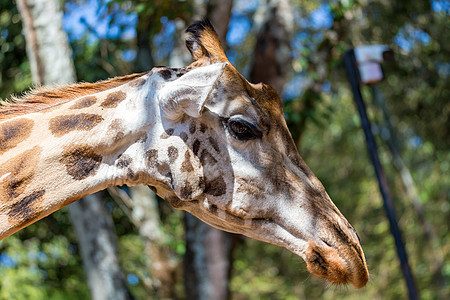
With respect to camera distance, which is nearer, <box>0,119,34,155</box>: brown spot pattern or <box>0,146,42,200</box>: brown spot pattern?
<box>0,146,42,200</box>: brown spot pattern

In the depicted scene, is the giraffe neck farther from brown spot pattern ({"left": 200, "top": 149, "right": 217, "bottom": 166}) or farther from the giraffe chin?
the giraffe chin

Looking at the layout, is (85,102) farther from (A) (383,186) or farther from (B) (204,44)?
(A) (383,186)

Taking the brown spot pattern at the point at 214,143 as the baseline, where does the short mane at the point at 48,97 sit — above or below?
above

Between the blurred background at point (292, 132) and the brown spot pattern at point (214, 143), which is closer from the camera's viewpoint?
the brown spot pattern at point (214, 143)

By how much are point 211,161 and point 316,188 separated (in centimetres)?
49

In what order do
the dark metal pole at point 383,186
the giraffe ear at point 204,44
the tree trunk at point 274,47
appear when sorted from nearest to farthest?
1. the giraffe ear at point 204,44
2. the dark metal pole at point 383,186
3. the tree trunk at point 274,47

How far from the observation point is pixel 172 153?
2.42 m

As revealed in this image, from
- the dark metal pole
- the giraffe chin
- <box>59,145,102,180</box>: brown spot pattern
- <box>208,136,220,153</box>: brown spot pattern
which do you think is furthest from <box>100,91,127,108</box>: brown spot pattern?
the dark metal pole

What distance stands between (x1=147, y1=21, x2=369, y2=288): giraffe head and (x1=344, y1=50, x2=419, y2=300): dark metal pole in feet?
11.3

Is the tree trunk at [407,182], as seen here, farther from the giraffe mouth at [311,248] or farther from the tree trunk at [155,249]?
the giraffe mouth at [311,248]

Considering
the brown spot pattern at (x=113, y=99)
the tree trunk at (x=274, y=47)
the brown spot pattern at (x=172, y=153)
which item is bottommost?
the tree trunk at (x=274, y=47)

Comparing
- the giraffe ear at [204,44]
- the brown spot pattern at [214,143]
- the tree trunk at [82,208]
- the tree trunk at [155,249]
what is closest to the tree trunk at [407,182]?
the tree trunk at [155,249]

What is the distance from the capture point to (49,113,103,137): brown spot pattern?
2463mm

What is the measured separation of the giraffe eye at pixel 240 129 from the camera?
7.95 ft
